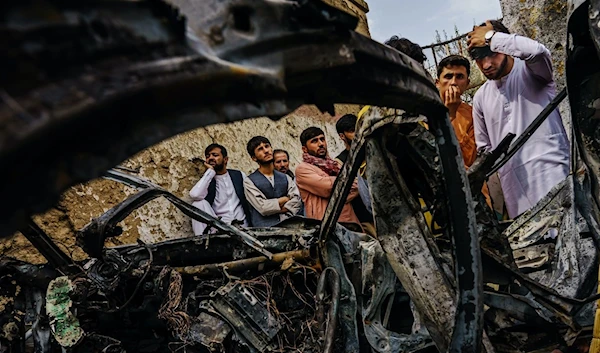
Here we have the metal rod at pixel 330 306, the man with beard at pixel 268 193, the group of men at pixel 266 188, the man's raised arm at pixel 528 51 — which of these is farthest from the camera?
the man with beard at pixel 268 193

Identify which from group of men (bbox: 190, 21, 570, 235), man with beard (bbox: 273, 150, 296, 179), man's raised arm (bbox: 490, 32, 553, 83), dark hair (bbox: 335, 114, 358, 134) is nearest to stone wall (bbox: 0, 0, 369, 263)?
group of men (bbox: 190, 21, 570, 235)

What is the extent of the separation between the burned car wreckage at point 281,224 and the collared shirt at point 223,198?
1326 mm

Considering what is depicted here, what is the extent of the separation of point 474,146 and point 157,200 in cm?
372

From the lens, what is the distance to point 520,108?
14.2ft

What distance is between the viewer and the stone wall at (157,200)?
20.2ft

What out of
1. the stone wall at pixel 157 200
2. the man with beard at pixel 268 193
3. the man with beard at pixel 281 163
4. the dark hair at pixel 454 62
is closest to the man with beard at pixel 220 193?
the man with beard at pixel 268 193

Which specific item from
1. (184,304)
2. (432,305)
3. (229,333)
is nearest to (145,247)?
(184,304)

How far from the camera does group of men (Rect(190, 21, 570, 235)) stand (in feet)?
13.6

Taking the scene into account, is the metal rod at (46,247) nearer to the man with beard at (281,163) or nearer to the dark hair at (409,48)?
the man with beard at (281,163)

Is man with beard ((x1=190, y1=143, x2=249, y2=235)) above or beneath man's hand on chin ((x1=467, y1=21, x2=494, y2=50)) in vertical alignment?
beneath

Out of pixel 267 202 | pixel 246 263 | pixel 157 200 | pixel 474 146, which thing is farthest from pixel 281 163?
pixel 246 263

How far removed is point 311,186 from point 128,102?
439cm

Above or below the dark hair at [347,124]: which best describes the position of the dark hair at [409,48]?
above

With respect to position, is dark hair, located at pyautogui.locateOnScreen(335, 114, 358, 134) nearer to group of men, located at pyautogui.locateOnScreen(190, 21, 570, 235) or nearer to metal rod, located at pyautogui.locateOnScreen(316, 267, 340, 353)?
group of men, located at pyautogui.locateOnScreen(190, 21, 570, 235)
